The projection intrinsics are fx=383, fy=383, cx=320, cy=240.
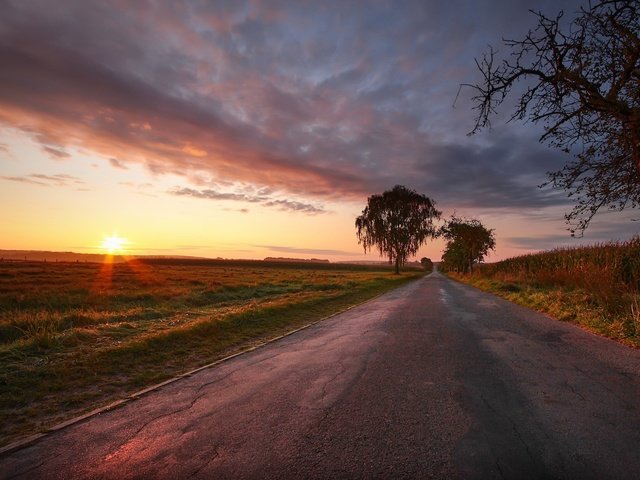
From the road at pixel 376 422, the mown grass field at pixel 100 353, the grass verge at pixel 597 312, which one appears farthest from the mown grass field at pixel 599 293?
the mown grass field at pixel 100 353

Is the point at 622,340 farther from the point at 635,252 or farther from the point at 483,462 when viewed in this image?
the point at 635,252

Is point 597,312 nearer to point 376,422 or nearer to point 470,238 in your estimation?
point 376,422

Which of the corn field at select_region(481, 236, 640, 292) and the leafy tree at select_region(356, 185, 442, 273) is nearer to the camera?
the corn field at select_region(481, 236, 640, 292)

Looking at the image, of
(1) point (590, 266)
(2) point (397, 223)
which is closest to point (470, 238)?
(2) point (397, 223)

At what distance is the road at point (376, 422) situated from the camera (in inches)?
131

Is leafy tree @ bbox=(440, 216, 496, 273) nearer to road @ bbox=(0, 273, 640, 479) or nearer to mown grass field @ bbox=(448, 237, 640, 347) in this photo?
mown grass field @ bbox=(448, 237, 640, 347)

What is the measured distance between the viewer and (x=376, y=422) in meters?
4.17

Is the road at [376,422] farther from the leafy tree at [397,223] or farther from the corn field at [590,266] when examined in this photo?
the leafy tree at [397,223]

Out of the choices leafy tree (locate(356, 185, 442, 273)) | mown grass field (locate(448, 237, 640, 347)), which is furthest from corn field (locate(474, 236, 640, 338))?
leafy tree (locate(356, 185, 442, 273))

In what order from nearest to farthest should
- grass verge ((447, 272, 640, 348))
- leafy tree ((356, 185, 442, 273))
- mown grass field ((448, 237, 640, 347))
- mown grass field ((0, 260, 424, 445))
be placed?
mown grass field ((0, 260, 424, 445)) < grass verge ((447, 272, 640, 348)) < mown grass field ((448, 237, 640, 347)) < leafy tree ((356, 185, 442, 273))

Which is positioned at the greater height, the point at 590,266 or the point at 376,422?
the point at 590,266

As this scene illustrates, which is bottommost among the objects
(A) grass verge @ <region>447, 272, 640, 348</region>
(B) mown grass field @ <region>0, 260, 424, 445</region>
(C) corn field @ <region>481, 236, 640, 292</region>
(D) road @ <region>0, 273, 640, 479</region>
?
(B) mown grass field @ <region>0, 260, 424, 445</region>

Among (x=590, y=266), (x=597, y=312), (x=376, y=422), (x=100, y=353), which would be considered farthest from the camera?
(x=590, y=266)

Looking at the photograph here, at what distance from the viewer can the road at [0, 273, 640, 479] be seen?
333 cm
